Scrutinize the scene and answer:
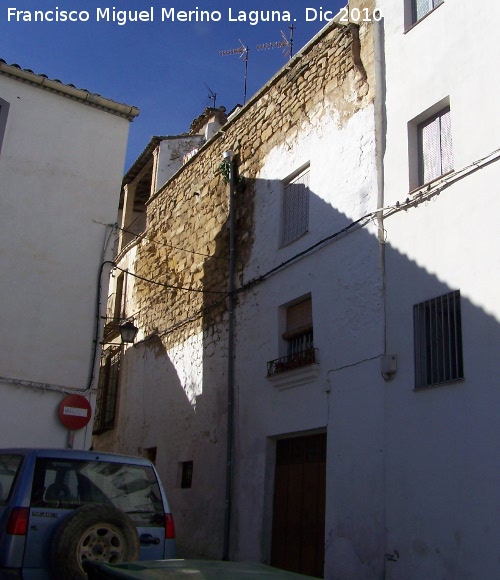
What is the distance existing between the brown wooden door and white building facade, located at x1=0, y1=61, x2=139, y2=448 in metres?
2.95

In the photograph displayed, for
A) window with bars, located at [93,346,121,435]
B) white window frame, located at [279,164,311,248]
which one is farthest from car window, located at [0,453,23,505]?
window with bars, located at [93,346,121,435]

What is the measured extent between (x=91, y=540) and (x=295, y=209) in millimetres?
6650

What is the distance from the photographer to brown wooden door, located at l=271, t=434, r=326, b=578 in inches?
341

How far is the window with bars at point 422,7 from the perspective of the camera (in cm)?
870

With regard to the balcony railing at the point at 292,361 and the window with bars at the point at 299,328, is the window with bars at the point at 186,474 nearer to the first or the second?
the balcony railing at the point at 292,361

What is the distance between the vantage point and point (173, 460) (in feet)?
40.6

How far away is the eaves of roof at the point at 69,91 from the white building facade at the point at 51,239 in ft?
0.05

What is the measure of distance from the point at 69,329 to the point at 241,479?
344cm

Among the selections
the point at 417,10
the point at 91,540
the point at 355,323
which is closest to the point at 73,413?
the point at 355,323

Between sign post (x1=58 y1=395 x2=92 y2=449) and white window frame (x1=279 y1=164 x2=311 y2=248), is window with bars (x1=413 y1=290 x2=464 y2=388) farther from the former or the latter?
sign post (x1=58 y1=395 x2=92 y2=449)

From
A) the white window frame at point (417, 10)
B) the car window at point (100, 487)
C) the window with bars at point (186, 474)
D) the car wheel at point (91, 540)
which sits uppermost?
the white window frame at point (417, 10)

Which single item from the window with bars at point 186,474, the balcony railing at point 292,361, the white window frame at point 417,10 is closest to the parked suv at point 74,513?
the balcony railing at point 292,361

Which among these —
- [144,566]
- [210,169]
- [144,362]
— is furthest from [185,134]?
[144,566]

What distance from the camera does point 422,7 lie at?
8.91 meters
